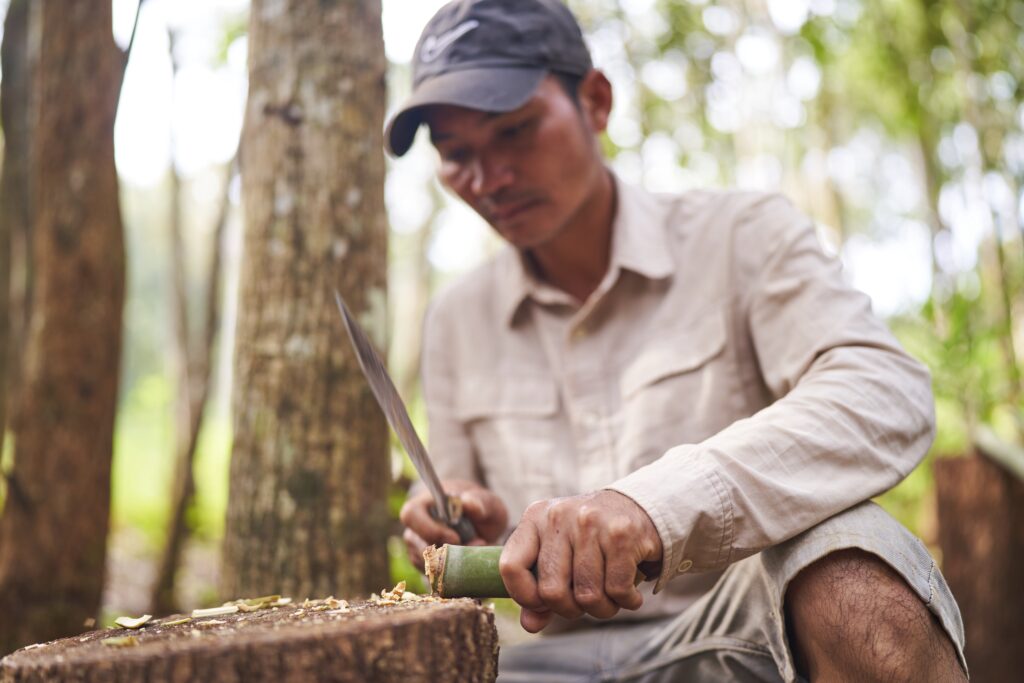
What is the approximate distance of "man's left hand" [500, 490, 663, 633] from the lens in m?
1.37

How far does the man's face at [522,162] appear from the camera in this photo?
7.35ft

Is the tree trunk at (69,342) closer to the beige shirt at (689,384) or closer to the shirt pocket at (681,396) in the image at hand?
the beige shirt at (689,384)

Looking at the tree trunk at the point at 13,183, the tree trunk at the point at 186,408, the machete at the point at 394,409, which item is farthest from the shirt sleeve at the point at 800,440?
the tree trunk at the point at 13,183

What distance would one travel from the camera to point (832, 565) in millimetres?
1537

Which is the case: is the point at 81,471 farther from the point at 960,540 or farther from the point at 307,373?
the point at 960,540

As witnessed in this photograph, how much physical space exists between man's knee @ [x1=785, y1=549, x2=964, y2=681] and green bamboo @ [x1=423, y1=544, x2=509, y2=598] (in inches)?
21.4

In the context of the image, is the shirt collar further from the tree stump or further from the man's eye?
the tree stump

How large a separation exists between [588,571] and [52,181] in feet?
12.2

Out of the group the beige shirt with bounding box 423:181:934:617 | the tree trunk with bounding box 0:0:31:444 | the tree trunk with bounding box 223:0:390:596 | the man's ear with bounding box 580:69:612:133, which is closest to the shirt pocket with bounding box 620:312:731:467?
the beige shirt with bounding box 423:181:934:617

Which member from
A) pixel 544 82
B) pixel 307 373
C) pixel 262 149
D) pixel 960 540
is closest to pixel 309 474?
pixel 307 373

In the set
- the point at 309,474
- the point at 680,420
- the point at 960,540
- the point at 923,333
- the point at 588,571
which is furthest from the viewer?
the point at 923,333

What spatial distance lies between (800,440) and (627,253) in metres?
0.84

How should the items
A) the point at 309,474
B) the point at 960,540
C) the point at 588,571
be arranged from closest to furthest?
the point at 588,571 < the point at 309,474 < the point at 960,540

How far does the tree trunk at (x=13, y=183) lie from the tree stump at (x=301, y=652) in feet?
15.2
